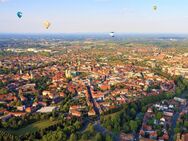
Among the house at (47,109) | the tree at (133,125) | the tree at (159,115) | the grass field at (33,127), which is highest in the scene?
the tree at (133,125)

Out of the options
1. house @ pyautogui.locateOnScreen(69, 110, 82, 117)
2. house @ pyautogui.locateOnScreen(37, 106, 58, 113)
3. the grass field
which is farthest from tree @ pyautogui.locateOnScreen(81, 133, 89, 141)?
house @ pyautogui.locateOnScreen(37, 106, 58, 113)

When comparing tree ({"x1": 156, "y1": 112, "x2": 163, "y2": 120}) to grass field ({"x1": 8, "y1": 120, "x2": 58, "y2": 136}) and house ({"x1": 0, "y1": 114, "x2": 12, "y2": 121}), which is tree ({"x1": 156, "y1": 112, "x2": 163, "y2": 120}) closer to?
grass field ({"x1": 8, "y1": 120, "x2": 58, "y2": 136})

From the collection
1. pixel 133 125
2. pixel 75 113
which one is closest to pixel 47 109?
pixel 75 113

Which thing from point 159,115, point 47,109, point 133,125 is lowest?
point 47,109

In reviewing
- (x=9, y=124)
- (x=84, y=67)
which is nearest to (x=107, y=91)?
(x=9, y=124)

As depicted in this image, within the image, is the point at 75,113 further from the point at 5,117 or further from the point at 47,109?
the point at 5,117

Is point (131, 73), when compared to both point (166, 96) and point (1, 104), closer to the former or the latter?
point (166, 96)

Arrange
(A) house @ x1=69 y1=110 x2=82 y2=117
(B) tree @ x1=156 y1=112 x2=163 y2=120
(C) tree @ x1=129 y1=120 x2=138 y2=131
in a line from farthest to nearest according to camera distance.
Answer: (A) house @ x1=69 y1=110 x2=82 y2=117
(B) tree @ x1=156 y1=112 x2=163 y2=120
(C) tree @ x1=129 y1=120 x2=138 y2=131

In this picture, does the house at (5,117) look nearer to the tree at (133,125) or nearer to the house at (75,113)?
the house at (75,113)

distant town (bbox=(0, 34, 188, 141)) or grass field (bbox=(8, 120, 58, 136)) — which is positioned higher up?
distant town (bbox=(0, 34, 188, 141))

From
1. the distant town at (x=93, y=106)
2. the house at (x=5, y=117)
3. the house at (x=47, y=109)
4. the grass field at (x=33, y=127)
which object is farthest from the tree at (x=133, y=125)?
the house at (x=5, y=117)

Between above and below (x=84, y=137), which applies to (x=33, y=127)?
below

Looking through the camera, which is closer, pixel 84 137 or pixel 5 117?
pixel 84 137
